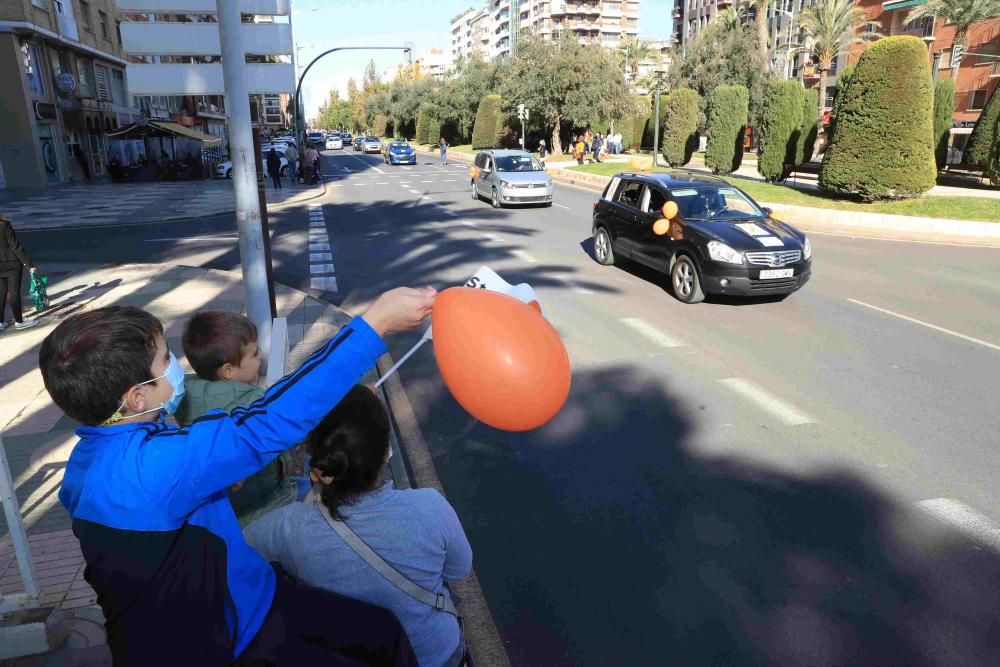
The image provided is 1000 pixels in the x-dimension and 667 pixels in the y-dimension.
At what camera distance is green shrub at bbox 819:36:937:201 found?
57.9ft

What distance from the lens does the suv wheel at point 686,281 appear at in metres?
9.59

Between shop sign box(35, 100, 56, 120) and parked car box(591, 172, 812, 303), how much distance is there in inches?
1182

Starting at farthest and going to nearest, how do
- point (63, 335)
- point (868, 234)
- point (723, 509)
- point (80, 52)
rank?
point (80, 52)
point (868, 234)
point (723, 509)
point (63, 335)

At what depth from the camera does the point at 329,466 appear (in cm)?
201

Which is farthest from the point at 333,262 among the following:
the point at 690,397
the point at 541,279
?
the point at 690,397

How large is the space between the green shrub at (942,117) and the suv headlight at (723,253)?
2422cm

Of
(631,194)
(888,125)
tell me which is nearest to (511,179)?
(631,194)

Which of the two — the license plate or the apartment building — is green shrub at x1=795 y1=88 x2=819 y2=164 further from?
the apartment building

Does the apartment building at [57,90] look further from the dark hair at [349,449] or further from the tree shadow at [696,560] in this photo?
the dark hair at [349,449]

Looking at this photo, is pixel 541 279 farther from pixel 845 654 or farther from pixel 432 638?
pixel 432 638

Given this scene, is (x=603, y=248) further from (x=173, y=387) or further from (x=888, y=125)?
(x=173, y=387)

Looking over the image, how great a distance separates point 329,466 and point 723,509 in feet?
10.4

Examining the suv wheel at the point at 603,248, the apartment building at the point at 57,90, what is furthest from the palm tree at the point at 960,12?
the apartment building at the point at 57,90

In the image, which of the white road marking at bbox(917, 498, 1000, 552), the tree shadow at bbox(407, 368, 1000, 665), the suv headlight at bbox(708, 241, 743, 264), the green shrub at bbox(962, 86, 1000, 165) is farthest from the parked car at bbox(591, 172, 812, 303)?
the green shrub at bbox(962, 86, 1000, 165)
